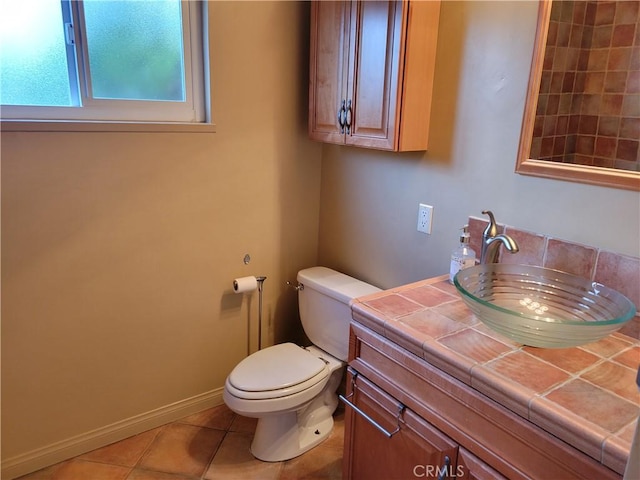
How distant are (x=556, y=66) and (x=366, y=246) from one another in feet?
3.45

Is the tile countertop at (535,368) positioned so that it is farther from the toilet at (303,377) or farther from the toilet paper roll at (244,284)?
the toilet paper roll at (244,284)

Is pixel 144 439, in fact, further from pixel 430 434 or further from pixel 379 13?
pixel 379 13

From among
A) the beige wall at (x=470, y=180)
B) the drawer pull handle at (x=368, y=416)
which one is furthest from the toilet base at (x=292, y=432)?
the beige wall at (x=470, y=180)

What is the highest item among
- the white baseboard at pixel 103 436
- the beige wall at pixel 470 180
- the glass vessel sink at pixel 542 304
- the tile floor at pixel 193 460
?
A: the beige wall at pixel 470 180

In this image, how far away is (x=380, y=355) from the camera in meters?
1.37

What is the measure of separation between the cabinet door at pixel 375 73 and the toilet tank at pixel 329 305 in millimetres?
631

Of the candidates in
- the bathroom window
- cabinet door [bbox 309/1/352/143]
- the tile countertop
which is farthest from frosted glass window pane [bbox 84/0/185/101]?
the tile countertop

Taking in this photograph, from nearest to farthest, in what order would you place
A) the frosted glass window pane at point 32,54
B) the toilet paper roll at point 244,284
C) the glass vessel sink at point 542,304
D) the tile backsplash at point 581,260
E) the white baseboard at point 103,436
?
the glass vessel sink at point 542,304, the tile backsplash at point 581,260, the frosted glass window pane at point 32,54, the white baseboard at point 103,436, the toilet paper roll at point 244,284

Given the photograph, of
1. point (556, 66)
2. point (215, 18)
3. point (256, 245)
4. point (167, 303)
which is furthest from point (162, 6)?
point (556, 66)

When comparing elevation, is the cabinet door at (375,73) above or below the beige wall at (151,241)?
above

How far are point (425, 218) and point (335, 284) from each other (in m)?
0.52

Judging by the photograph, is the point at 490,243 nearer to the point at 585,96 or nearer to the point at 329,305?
the point at 585,96

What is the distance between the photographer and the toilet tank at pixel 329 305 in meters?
2.01

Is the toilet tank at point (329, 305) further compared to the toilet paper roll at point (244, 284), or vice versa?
the toilet paper roll at point (244, 284)
